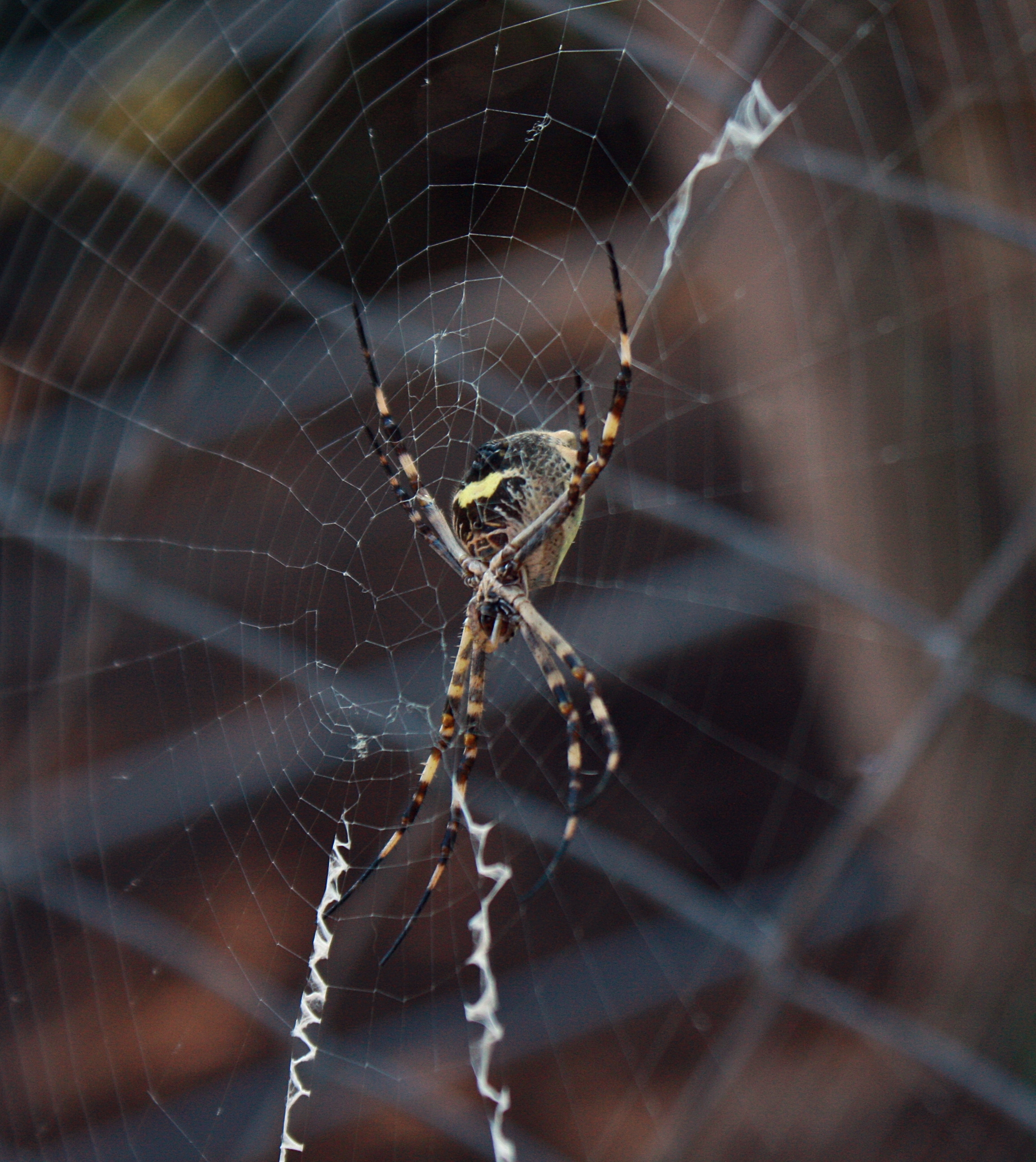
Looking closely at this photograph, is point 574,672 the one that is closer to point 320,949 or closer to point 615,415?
point 615,415

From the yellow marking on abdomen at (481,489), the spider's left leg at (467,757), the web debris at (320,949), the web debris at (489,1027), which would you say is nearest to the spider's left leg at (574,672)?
the spider's left leg at (467,757)

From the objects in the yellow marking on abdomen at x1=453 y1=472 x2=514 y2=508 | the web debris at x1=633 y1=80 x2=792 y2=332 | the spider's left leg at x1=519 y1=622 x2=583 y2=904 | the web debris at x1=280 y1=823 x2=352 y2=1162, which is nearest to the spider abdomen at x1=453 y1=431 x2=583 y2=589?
the yellow marking on abdomen at x1=453 y1=472 x2=514 y2=508

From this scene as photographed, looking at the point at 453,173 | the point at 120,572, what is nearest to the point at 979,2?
the point at 453,173

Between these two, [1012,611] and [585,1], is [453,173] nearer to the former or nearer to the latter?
[585,1]

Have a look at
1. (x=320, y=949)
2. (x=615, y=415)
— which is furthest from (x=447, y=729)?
(x=615, y=415)

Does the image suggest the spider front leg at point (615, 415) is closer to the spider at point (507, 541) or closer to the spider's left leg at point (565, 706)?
the spider at point (507, 541)

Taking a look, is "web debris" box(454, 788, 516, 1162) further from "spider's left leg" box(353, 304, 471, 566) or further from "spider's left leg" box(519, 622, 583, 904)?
"spider's left leg" box(353, 304, 471, 566)
